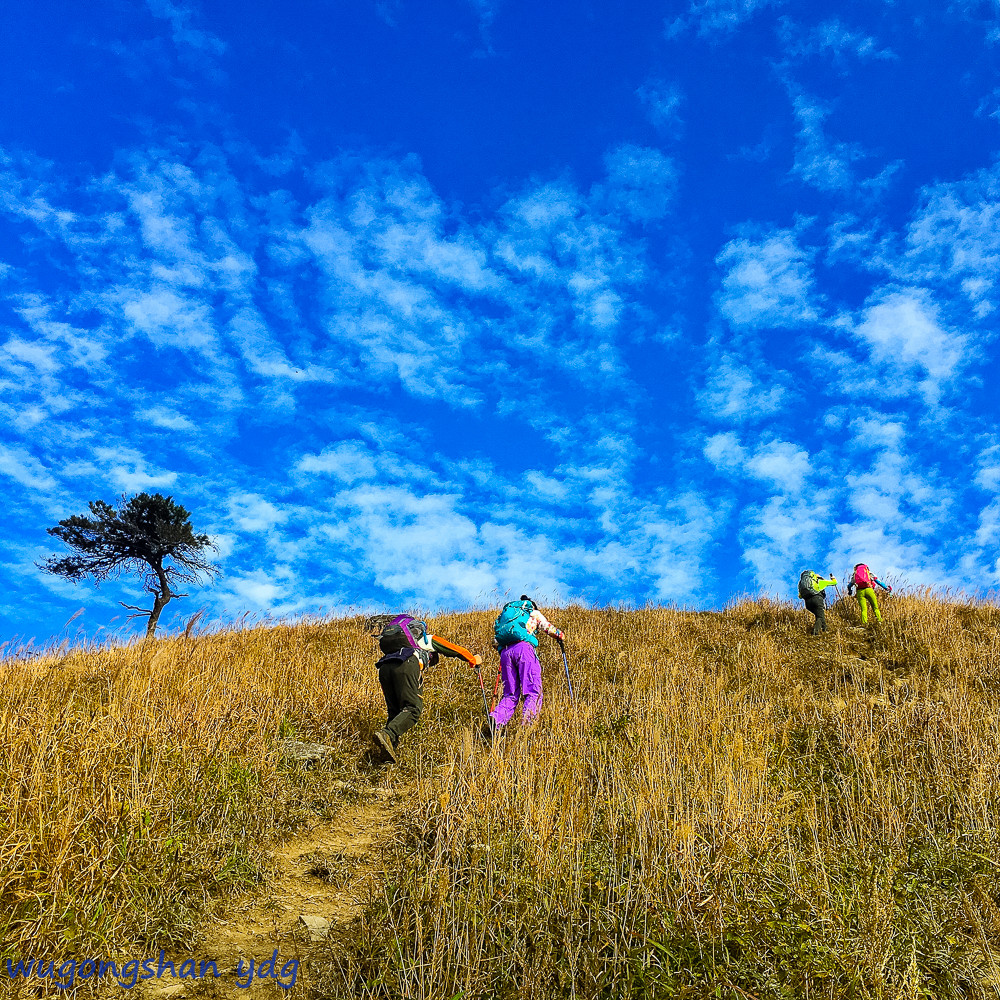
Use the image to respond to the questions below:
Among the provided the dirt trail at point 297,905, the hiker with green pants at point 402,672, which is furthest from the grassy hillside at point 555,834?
the hiker with green pants at point 402,672

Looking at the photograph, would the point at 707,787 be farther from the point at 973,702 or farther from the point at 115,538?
the point at 115,538

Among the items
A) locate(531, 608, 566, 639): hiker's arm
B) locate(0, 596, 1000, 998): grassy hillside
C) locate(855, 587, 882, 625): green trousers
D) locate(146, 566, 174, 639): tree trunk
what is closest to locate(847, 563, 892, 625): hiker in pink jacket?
locate(855, 587, 882, 625): green trousers

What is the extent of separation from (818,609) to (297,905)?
12396 mm

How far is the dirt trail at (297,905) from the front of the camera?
333 cm

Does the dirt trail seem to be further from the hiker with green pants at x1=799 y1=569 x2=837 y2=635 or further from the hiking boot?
the hiker with green pants at x1=799 y1=569 x2=837 y2=635

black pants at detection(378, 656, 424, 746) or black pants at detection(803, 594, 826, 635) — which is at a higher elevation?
black pants at detection(803, 594, 826, 635)

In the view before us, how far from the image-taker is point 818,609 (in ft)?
43.4

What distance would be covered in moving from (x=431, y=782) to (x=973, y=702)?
714 centimetres

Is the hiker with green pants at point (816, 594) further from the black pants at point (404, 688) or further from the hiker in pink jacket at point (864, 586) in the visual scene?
the black pants at point (404, 688)

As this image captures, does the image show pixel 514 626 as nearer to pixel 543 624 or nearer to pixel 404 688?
pixel 543 624

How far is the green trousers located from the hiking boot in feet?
37.5

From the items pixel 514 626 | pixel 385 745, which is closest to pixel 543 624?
pixel 514 626

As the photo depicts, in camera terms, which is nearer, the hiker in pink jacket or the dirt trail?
the dirt trail

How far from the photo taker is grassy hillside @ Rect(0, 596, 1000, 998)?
3.09 meters
